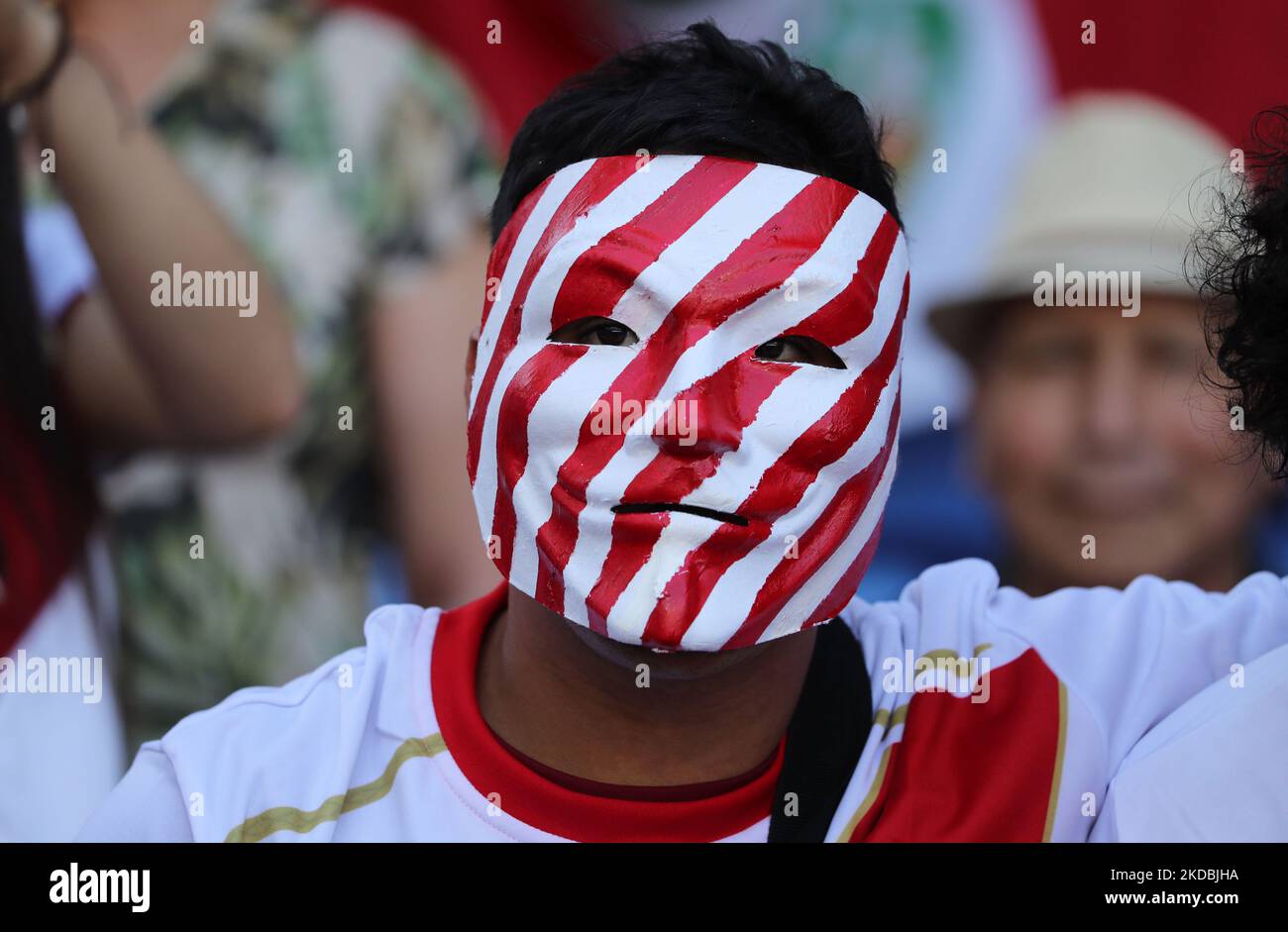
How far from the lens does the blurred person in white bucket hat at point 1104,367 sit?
11.5ft

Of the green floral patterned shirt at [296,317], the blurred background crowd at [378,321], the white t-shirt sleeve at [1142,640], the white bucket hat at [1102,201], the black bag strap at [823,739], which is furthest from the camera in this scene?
the green floral patterned shirt at [296,317]

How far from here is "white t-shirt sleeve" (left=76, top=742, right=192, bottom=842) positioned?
7.16 feet

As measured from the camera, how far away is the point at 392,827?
2.20 meters

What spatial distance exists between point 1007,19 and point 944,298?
73cm

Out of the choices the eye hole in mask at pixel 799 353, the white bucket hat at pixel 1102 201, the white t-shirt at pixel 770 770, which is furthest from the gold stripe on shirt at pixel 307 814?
the white bucket hat at pixel 1102 201

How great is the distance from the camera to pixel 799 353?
2.25 m

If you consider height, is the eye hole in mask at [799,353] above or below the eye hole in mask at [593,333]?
below

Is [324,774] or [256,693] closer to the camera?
[324,774]

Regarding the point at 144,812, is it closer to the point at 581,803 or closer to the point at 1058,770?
the point at 581,803

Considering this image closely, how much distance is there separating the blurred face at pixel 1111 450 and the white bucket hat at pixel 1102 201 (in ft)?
0.33

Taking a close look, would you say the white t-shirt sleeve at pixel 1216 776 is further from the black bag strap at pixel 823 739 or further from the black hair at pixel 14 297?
the black hair at pixel 14 297

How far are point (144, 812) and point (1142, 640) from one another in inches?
64.5

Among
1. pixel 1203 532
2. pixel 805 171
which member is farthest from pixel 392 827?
pixel 1203 532
